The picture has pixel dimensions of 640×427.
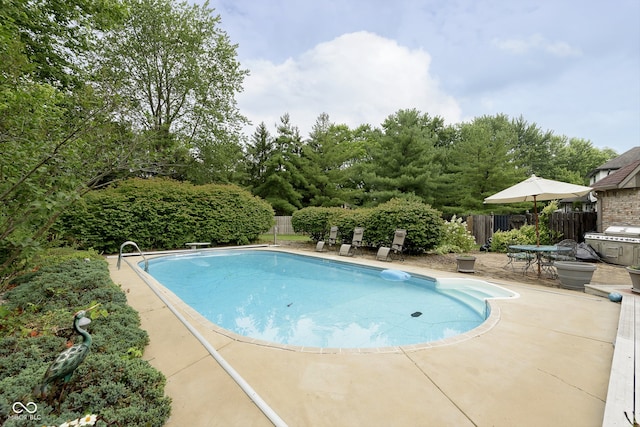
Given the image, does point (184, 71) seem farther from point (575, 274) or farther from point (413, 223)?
point (575, 274)

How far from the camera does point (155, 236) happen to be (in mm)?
11680

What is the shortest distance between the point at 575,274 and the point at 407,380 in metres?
5.22

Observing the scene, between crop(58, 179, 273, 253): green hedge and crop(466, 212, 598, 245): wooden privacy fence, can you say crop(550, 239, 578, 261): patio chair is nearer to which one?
crop(466, 212, 598, 245): wooden privacy fence

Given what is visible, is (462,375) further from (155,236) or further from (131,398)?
(155,236)

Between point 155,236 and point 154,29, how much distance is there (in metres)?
12.9

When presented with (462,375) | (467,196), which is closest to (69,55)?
(462,375)

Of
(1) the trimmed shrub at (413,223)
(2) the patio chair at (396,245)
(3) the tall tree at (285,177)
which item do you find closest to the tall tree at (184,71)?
(3) the tall tree at (285,177)

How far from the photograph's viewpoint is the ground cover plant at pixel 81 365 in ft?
5.48

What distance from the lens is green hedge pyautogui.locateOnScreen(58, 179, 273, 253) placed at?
33.3 feet

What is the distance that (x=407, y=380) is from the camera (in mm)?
2324

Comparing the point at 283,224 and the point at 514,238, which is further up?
the point at 283,224

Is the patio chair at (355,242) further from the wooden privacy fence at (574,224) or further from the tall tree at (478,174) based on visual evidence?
the tall tree at (478,174)

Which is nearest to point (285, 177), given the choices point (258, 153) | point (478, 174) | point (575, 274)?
point (258, 153)

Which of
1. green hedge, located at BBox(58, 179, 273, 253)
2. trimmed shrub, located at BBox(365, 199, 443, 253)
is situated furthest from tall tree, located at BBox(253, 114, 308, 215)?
trimmed shrub, located at BBox(365, 199, 443, 253)
